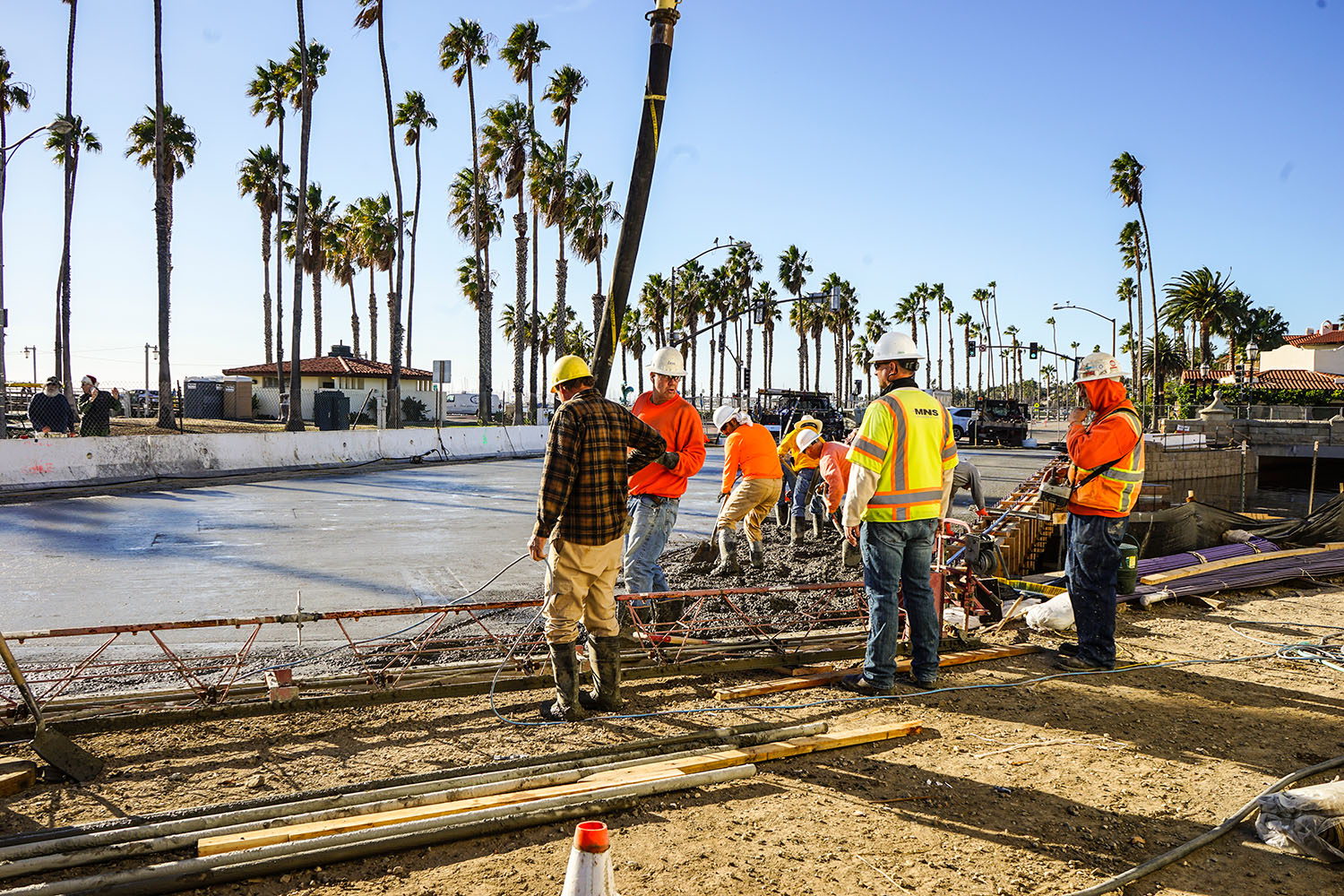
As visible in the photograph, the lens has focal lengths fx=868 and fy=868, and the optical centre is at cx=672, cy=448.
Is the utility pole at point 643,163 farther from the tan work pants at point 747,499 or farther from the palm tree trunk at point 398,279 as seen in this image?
the palm tree trunk at point 398,279

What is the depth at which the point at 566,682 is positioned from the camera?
4738 mm

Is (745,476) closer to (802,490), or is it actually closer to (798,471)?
(798,471)

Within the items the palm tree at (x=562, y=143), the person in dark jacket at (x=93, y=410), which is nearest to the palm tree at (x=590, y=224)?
the palm tree at (x=562, y=143)

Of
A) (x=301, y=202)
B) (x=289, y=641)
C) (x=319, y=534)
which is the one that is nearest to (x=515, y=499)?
(x=319, y=534)

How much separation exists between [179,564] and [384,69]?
32706mm

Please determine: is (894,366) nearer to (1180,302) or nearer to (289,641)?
(289,641)

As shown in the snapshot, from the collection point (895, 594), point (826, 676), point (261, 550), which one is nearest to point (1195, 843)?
point (895, 594)

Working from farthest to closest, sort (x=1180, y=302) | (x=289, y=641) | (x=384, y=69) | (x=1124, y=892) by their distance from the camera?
(x=1180, y=302) < (x=384, y=69) < (x=289, y=641) < (x=1124, y=892)

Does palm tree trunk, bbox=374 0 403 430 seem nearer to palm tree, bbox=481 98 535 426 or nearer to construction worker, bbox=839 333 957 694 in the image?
palm tree, bbox=481 98 535 426

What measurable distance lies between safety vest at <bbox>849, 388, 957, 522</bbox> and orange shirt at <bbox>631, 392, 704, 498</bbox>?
57.3 inches

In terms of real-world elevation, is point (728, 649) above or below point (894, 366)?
below

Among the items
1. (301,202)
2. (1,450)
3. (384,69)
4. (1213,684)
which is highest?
(384,69)

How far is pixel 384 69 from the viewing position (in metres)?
36.5

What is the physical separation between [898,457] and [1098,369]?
1.81m
